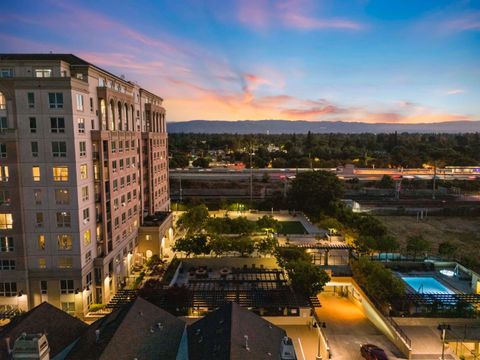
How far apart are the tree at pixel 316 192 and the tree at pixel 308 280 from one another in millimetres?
38464

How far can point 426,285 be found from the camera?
44062mm

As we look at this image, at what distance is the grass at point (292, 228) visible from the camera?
6694 centimetres

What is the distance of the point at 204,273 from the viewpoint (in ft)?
155

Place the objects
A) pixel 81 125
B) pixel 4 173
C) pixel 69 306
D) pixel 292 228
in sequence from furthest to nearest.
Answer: pixel 292 228, pixel 81 125, pixel 69 306, pixel 4 173

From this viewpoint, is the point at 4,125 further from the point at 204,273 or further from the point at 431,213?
the point at 431,213

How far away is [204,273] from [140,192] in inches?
763

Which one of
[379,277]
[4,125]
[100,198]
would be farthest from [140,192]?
[379,277]

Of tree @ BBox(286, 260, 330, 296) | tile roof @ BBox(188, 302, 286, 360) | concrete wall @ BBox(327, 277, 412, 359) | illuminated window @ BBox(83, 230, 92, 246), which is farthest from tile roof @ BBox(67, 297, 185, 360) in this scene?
concrete wall @ BBox(327, 277, 412, 359)

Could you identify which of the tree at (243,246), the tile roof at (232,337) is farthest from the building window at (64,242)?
the tree at (243,246)

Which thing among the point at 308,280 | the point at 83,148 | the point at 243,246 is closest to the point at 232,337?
the point at 308,280

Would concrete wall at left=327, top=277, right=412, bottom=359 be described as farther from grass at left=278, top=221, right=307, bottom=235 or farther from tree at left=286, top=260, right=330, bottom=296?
grass at left=278, top=221, right=307, bottom=235

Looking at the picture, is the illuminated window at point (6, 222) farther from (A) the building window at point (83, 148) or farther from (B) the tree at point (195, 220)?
(B) the tree at point (195, 220)

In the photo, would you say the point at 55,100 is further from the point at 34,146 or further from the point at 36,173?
the point at 36,173

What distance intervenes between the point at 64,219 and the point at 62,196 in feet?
8.22
